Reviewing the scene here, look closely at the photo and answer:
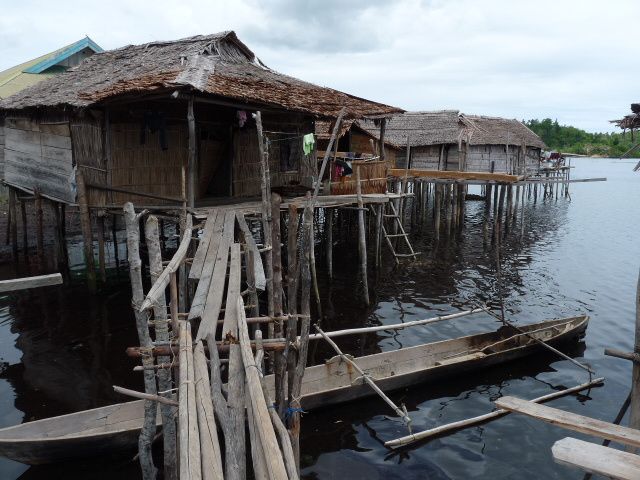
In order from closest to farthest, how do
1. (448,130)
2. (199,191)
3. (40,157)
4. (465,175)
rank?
(199,191), (40,157), (465,175), (448,130)

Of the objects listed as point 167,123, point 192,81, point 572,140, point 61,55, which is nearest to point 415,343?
point 192,81

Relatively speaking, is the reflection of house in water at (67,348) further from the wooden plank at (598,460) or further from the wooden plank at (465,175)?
the wooden plank at (465,175)

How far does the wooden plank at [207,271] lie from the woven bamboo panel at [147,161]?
7.76 feet

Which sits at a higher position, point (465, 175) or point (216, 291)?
point (465, 175)

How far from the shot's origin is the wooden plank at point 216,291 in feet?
14.7

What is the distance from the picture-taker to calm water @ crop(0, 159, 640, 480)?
22.1 ft

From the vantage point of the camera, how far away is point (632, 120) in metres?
6.11

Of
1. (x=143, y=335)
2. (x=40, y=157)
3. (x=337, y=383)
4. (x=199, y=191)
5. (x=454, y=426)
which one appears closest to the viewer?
(x=143, y=335)

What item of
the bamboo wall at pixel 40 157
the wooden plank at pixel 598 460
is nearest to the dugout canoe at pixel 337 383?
the wooden plank at pixel 598 460

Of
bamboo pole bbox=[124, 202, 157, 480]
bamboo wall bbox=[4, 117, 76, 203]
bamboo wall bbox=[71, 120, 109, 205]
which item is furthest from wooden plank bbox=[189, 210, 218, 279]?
bamboo wall bbox=[4, 117, 76, 203]

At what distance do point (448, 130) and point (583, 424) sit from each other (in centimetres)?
2586

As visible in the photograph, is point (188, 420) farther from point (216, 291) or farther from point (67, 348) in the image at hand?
point (67, 348)

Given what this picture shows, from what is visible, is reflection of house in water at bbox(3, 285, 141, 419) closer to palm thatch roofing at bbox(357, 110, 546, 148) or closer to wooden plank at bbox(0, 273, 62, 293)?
wooden plank at bbox(0, 273, 62, 293)

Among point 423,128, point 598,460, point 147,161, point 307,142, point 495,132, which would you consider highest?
point 423,128
